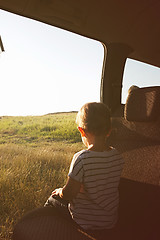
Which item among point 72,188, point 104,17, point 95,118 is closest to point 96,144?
point 95,118

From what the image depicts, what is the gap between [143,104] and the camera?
69.4 inches

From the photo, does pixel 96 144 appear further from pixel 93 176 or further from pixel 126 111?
pixel 126 111

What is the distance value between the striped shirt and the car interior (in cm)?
10

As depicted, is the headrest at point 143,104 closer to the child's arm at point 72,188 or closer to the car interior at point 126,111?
the car interior at point 126,111

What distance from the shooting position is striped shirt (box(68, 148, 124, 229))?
4.59 feet

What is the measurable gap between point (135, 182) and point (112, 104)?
0.88 meters

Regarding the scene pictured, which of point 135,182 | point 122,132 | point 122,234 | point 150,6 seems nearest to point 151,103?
point 122,132

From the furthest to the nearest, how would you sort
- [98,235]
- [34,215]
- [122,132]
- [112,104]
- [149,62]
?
[149,62]
[112,104]
[122,132]
[34,215]
[98,235]

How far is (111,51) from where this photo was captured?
2.39m

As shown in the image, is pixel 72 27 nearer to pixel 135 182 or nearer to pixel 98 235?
pixel 135 182

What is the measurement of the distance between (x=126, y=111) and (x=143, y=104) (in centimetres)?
16

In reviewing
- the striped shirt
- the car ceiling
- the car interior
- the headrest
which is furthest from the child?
the car ceiling

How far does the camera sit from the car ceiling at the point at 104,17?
72.3 inches

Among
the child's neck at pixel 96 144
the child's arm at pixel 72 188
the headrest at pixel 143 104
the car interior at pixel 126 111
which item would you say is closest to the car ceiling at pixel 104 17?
the car interior at pixel 126 111
